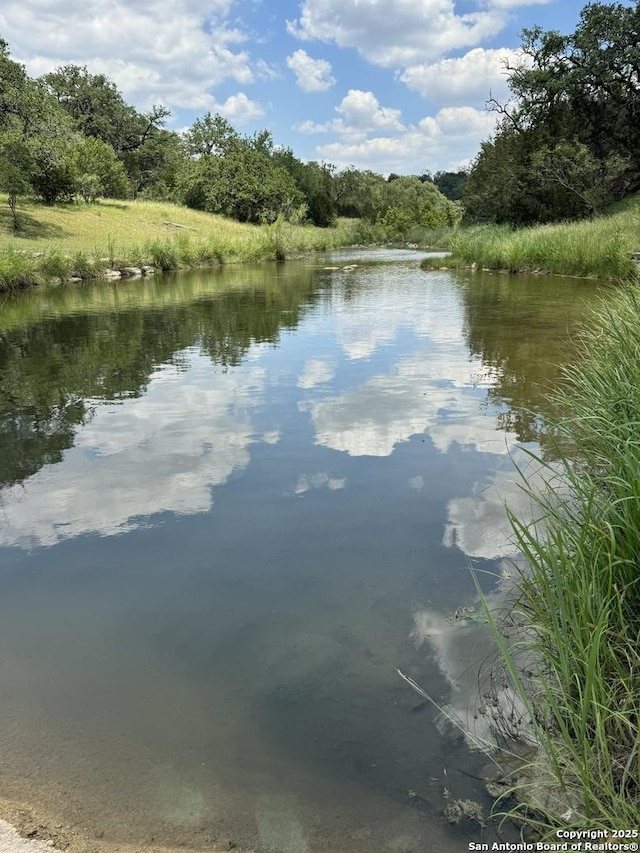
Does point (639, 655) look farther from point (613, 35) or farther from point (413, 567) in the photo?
point (613, 35)

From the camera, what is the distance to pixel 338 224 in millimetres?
77375

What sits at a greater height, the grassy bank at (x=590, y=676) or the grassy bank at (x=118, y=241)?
the grassy bank at (x=118, y=241)

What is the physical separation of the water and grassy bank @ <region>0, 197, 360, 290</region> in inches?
593

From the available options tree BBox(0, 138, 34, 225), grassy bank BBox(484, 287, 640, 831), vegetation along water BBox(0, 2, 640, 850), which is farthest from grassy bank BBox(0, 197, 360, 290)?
grassy bank BBox(484, 287, 640, 831)

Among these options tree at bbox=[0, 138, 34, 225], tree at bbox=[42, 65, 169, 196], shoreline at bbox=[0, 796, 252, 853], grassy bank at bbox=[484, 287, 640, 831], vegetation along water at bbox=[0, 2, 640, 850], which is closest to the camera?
grassy bank at bbox=[484, 287, 640, 831]

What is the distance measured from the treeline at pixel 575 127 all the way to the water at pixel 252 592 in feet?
102

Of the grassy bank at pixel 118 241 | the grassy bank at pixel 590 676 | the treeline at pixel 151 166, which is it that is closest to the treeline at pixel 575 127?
the grassy bank at pixel 118 241

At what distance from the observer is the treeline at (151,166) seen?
28.8m

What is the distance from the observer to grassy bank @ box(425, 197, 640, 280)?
19828mm

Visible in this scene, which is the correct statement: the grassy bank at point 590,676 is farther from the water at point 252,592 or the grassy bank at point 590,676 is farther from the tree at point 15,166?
the tree at point 15,166

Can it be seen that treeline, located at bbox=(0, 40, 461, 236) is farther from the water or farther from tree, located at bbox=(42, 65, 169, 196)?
the water

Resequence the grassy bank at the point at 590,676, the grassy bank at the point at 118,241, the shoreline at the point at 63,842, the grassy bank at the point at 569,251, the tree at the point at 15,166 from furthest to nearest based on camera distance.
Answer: the tree at the point at 15,166
the grassy bank at the point at 118,241
the grassy bank at the point at 569,251
the shoreline at the point at 63,842
the grassy bank at the point at 590,676

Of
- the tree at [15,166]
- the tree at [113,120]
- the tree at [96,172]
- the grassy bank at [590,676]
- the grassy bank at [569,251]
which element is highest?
the tree at [113,120]

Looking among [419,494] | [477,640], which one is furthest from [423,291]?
[477,640]
